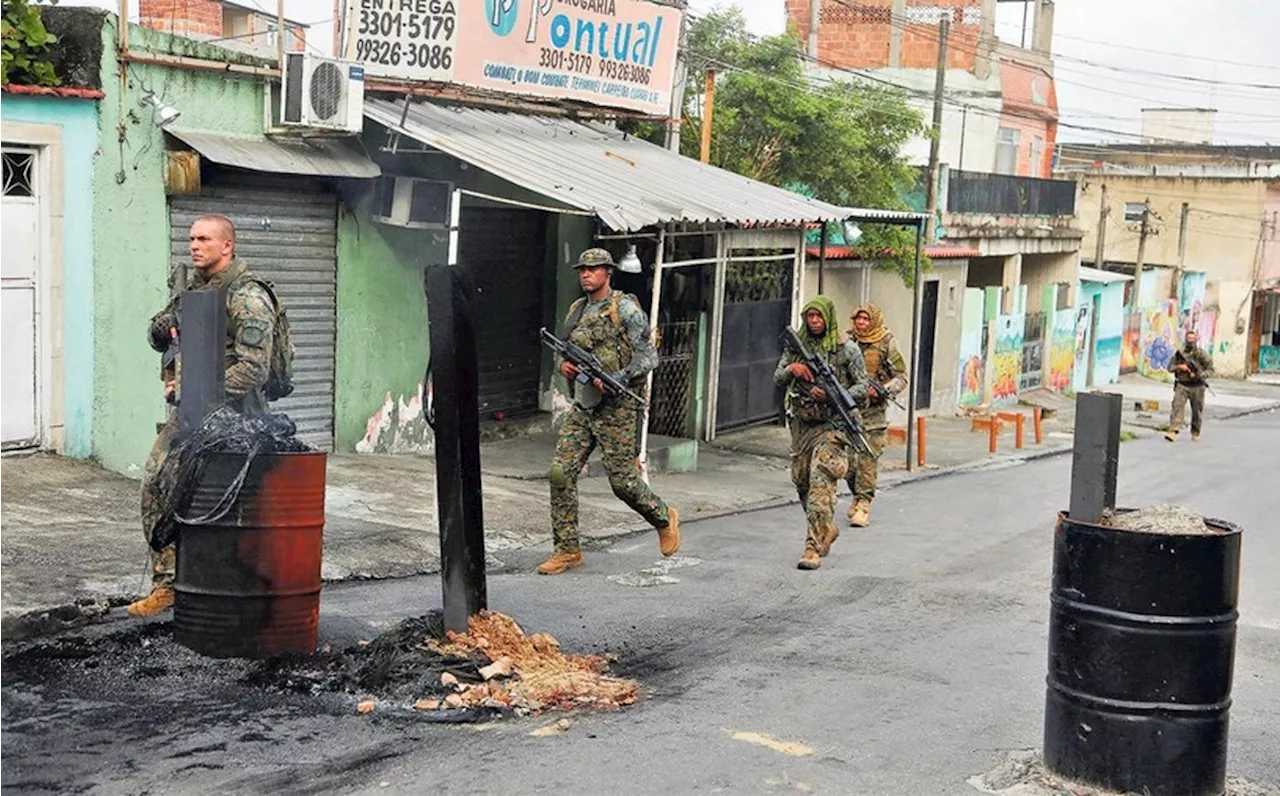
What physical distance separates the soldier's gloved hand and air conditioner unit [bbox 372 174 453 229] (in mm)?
3968

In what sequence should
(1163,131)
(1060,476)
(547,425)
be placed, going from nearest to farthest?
(547,425) → (1060,476) → (1163,131)

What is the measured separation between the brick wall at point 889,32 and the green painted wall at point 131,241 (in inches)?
1146

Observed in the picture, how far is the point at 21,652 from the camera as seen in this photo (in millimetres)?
6469

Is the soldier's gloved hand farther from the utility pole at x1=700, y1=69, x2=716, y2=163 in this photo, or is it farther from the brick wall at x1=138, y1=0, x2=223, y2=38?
the brick wall at x1=138, y1=0, x2=223, y2=38

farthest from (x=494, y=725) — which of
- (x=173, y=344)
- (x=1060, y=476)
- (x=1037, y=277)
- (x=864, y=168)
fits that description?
(x=1037, y=277)

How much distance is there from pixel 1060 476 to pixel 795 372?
27.5 feet

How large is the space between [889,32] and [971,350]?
14484 millimetres

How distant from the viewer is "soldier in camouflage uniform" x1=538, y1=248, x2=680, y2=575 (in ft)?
29.5

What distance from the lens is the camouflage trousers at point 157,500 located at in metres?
6.86

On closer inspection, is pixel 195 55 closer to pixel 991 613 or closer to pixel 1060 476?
pixel 991 613

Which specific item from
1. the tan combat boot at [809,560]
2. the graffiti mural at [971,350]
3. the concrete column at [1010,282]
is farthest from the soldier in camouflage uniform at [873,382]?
the concrete column at [1010,282]

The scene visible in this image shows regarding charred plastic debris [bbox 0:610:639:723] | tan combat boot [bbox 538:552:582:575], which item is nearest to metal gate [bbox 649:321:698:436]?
tan combat boot [bbox 538:552:582:575]

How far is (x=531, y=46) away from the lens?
14719mm

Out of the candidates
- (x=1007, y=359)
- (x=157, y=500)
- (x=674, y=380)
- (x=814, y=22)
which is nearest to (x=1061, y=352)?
(x=1007, y=359)
